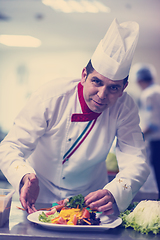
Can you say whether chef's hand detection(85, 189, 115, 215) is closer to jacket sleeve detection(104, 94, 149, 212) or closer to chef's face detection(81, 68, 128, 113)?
jacket sleeve detection(104, 94, 149, 212)

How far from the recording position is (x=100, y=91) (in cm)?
154

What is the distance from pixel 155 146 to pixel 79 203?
124 inches

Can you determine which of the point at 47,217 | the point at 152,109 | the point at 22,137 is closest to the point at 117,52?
the point at 22,137

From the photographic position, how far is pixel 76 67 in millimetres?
8078

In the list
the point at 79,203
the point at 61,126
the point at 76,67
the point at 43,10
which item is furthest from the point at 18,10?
the point at 79,203

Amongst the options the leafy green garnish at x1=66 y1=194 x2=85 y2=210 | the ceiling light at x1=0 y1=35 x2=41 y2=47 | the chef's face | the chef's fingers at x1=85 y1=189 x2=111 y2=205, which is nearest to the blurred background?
the ceiling light at x1=0 y1=35 x2=41 y2=47

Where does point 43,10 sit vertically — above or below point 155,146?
above

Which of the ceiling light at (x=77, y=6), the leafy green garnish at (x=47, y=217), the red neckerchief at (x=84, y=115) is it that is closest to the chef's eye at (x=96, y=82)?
the red neckerchief at (x=84, y=115)

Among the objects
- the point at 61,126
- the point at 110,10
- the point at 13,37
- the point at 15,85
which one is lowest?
the point at 15,85

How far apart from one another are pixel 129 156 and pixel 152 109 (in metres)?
2.64

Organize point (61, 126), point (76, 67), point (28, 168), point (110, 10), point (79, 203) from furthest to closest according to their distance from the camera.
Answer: point (76, 67) < point (110, 10) < point (61, 126) < point (28, 168) < point (79, 203)

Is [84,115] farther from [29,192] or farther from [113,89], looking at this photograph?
[29,192]

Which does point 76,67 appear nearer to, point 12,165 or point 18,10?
point 18,10

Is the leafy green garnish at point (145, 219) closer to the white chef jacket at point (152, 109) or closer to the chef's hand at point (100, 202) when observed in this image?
the chef's hand at point (100, 202)
